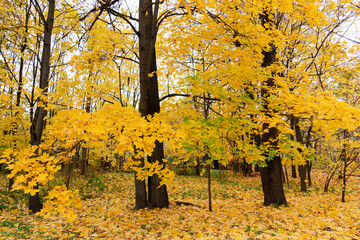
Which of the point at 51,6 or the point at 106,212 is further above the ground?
the point at 51,6

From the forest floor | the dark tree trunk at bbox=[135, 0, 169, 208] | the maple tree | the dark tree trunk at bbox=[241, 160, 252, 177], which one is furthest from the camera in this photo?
the dark tree trunk at bbox=[241, 160, 252, 177]

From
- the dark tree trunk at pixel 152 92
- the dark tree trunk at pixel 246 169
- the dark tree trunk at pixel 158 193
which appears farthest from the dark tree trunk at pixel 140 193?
the dark tree trunk at pixel 246 169

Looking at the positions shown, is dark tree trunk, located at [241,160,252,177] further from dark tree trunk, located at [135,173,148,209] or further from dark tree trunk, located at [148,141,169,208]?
dark tree trunk, located at [135,173,148,209]

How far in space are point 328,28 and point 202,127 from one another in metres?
8.20

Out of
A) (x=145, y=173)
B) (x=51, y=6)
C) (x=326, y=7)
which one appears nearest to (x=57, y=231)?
(x=145, y=173)

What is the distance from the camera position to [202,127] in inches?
160

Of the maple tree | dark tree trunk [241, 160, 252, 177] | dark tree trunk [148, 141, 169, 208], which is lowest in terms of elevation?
dark tree trunk [241, 160, 252, 177]

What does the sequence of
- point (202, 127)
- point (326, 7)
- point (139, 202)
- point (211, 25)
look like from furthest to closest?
1. point (326, 7)
2. point (139, 202)
3. point (211, 25)
4. point (202, 127)

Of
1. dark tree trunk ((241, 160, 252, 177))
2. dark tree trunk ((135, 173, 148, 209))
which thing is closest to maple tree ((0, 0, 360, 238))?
dark tree trunk ((135, 173, 148, 209))

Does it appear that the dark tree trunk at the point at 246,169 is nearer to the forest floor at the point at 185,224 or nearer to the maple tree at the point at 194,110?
the maple tree at the point at 194,110

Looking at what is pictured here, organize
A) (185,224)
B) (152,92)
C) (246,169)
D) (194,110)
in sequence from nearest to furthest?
1. (185,224)
2. (194,110)
3. (152,92)
4. (246,169)

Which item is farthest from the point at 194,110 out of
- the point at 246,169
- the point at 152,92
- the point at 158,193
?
the point at 246,169

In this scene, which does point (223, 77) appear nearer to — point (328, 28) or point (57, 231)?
point (57, 231)

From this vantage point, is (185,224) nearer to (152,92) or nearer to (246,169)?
(152,92)
